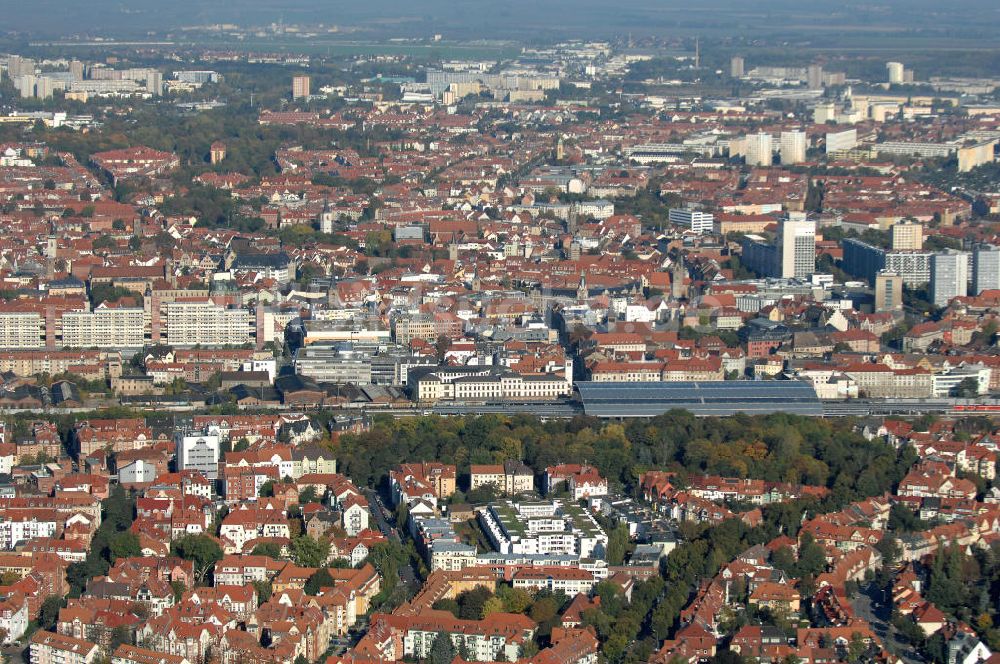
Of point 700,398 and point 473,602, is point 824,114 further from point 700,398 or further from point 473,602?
point 473,602

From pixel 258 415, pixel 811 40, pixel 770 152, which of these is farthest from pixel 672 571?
pixel 811 40

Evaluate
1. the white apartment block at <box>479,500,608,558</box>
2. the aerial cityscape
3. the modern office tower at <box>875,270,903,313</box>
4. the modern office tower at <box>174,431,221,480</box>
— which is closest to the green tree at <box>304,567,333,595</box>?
the aerial cityscape

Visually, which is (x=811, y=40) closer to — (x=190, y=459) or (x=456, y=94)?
(x=456, y=94)

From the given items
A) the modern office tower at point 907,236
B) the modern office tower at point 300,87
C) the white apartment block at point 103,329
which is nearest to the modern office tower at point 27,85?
the modern office tower at point 300,87

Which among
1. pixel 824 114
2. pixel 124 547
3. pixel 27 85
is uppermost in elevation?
pixel 27 85

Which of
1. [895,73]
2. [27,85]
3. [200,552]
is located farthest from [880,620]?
[895,73]

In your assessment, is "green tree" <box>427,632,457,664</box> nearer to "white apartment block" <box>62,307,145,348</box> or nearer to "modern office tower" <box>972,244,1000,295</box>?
"white apartment block" <box>62,307,145,348</box>
